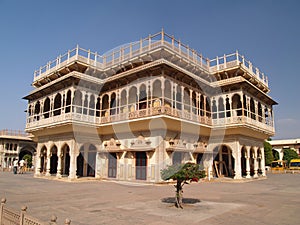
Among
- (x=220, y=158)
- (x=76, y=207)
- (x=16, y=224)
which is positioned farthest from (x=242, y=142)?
(x=16, y=224)

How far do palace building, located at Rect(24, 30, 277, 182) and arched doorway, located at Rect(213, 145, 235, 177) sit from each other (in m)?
0.09

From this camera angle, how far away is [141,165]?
19156mm

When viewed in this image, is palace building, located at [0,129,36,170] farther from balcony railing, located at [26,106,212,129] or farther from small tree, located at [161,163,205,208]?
small tree, located at [161,163,205,208]

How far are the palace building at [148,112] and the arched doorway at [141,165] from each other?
75mm

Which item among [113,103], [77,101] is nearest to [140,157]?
[113,103]

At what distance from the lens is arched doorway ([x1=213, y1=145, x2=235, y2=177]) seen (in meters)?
23.7

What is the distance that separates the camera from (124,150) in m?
19.8

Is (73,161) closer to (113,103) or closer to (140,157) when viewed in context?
(140,157)

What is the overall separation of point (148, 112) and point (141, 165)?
4.39m

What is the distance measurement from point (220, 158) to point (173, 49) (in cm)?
1184

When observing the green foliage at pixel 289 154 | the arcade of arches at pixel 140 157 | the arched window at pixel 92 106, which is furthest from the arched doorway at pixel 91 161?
the green foliage at pixel 289 154

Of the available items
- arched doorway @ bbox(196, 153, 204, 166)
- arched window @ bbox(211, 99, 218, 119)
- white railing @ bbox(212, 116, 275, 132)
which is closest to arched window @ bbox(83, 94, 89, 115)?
arched doorway @ bbox(196, 153, 204, 166)

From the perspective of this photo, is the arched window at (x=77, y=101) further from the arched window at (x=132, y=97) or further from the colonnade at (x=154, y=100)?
the arched window at (x=132, y=97)

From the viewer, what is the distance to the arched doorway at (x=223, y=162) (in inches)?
934
